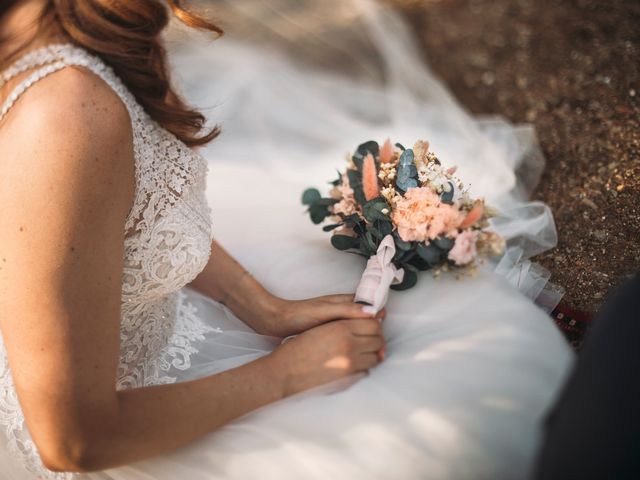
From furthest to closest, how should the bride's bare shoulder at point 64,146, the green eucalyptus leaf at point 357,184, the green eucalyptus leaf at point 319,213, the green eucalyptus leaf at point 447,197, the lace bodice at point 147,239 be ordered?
the green eucalyptus leaf at point 319,213
the green eucalyptus leaf at point 357,184
the green eucalyptus leaf at point 447,197
the lace bodice at point 147,239
the bride's bare shoulder at point 64,146

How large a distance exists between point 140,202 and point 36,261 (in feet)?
1.00

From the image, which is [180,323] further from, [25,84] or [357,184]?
[25,84]

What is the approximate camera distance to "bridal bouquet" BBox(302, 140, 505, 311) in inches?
54.8

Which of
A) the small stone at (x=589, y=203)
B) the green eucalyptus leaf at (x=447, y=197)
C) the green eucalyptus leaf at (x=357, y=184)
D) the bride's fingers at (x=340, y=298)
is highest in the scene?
the green eucalyptus leaf at (x=447, y=197)

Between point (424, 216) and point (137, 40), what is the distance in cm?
81

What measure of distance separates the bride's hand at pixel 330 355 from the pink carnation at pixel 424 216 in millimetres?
239

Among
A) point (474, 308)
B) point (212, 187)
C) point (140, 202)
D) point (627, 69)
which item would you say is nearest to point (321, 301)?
point (474, 308)

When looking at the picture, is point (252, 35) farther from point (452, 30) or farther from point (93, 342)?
point (93, 342)

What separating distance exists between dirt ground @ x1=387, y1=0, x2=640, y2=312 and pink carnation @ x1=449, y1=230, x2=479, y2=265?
0.47m

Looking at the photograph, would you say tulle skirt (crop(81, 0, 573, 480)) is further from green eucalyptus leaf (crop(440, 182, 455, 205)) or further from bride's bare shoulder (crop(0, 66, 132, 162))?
bride's bare shoulder (crop(0, 66, 132, 162))

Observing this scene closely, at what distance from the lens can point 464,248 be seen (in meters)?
1.37

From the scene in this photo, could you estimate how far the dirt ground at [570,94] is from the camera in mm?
1784

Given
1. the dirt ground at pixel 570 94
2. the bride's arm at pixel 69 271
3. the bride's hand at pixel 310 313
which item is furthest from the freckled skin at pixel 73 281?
the dirt ground at pixel 570 94

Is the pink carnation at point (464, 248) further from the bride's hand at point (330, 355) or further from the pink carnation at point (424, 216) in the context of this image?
the bride's hand at point (330, 355)
